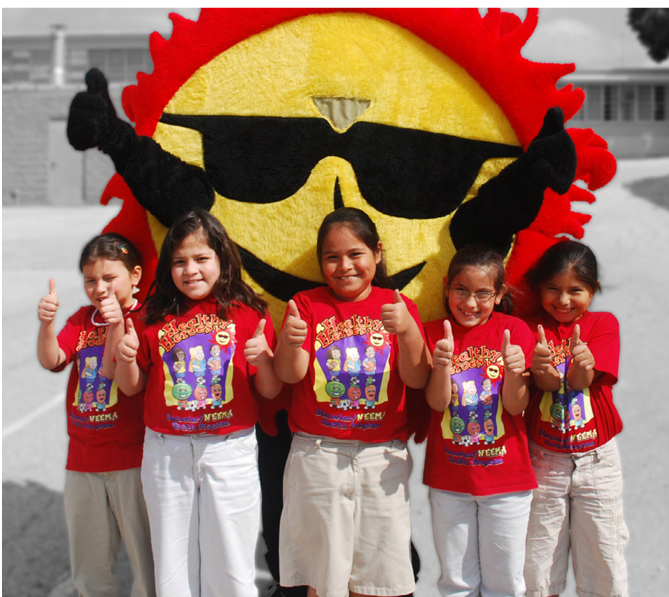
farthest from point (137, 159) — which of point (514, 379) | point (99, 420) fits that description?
point (514, 379)

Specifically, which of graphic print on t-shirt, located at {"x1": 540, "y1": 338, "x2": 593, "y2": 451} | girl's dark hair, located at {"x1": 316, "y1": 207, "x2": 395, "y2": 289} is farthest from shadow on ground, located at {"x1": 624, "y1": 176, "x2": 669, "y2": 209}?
girl's dark hair, located at {"x1": 316, "y1": 207, "x2": 395, "y2": 289}

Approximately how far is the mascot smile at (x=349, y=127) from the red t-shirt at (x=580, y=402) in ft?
1.34

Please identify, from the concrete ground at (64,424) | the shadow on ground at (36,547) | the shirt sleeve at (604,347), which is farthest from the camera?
the concrete ground at (64,424)

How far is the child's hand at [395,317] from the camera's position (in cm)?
194

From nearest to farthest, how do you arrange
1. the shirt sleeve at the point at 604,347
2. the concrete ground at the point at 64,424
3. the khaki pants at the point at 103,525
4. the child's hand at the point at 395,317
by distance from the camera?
1. the child's hand at the point at 395,317
2. the shirt sleeve at the point at 604,347
3. the khaki pants at the point at 103,525
4. the concrete ground at the point at 64,424

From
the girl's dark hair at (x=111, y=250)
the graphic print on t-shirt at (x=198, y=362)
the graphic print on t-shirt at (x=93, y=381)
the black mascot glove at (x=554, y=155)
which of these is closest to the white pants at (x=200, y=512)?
the graphic print on t-shirt at (x=198, y=362)

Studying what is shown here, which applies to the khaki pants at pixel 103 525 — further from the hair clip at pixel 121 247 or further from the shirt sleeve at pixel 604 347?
the shirt sleeve at pixel 604 347

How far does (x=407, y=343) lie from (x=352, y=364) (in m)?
0.20

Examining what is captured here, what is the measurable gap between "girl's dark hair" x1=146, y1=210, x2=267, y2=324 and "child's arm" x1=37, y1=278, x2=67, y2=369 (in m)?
0.32

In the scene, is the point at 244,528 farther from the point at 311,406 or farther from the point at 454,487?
the point at 454,487

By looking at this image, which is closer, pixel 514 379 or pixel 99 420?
pixel 514 379

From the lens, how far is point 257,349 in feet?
6.54

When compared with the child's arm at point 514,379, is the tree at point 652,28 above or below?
above

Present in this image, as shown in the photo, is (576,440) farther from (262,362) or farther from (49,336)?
(49,336)
